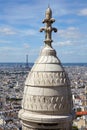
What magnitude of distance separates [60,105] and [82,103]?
75.2 meters

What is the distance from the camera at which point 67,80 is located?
18.3 ft

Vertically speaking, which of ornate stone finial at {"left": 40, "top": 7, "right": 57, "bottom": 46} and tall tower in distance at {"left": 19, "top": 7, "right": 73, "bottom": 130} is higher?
ornate stone finial at {"left": 40, "top": 7, "right": 57, "bottom": 46}

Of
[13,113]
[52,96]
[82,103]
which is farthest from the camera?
[82,103]

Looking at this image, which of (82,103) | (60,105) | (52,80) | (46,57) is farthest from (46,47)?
(82,103)

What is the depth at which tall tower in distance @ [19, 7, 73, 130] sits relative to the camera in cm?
530

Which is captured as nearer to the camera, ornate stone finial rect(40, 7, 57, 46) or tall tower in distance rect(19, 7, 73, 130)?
tall tower in distance rect(19, 7, 73, 130)

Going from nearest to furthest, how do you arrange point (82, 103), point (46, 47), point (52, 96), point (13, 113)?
point (52, 96), point (46, 47), point (13, 113), point (82, 103)

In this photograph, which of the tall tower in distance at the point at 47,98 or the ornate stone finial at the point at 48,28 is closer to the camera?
the tall tower in distance at the point at 47,98

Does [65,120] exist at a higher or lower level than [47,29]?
lower

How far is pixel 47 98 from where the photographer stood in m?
5.30

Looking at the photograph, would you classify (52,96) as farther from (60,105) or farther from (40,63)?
(40,63)

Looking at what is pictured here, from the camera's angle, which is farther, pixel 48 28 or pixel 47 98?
pixel 48 28

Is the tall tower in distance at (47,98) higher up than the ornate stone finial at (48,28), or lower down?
lower down

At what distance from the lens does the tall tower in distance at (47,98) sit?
5305mm
